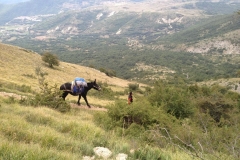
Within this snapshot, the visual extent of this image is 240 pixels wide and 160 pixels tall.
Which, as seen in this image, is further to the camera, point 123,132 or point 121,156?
point 123,132

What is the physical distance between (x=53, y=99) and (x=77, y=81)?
221 cm

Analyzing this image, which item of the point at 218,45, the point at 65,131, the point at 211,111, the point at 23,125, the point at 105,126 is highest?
the point at 23,125

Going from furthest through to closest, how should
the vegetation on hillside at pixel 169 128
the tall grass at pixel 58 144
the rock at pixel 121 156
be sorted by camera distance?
the vegetation on hillside at pixel 169 128 < the rock at pixel 121 156 < the tall grass at pixel 58 144

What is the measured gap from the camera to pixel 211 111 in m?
25.0

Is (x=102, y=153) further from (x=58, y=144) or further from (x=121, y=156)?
(x=58, y=144)

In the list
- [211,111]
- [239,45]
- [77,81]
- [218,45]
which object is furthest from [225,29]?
[77,81]

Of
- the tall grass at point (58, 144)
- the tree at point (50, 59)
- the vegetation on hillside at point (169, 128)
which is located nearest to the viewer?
the tall grass at point (58, 144)

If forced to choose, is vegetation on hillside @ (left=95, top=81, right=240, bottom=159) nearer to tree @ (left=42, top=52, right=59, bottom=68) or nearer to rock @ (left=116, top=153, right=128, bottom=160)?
rock @ (left=116, top=153, right=128, bottom=160)

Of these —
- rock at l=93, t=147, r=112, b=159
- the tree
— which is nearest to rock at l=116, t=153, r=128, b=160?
rock at l=93, t=147, r=112, b=159

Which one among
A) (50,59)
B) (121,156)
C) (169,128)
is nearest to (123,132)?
(169,128)

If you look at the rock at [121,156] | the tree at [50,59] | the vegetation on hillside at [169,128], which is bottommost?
the tree at [50,59]

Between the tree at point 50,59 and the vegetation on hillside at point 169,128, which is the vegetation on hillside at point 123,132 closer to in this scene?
the vegetation on hillside at point 169,128

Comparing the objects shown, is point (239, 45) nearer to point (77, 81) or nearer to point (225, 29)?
point (225, 29)

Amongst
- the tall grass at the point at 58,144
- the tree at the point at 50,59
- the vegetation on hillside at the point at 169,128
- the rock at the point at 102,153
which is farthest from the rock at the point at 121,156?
the tree at the point at 50,59
